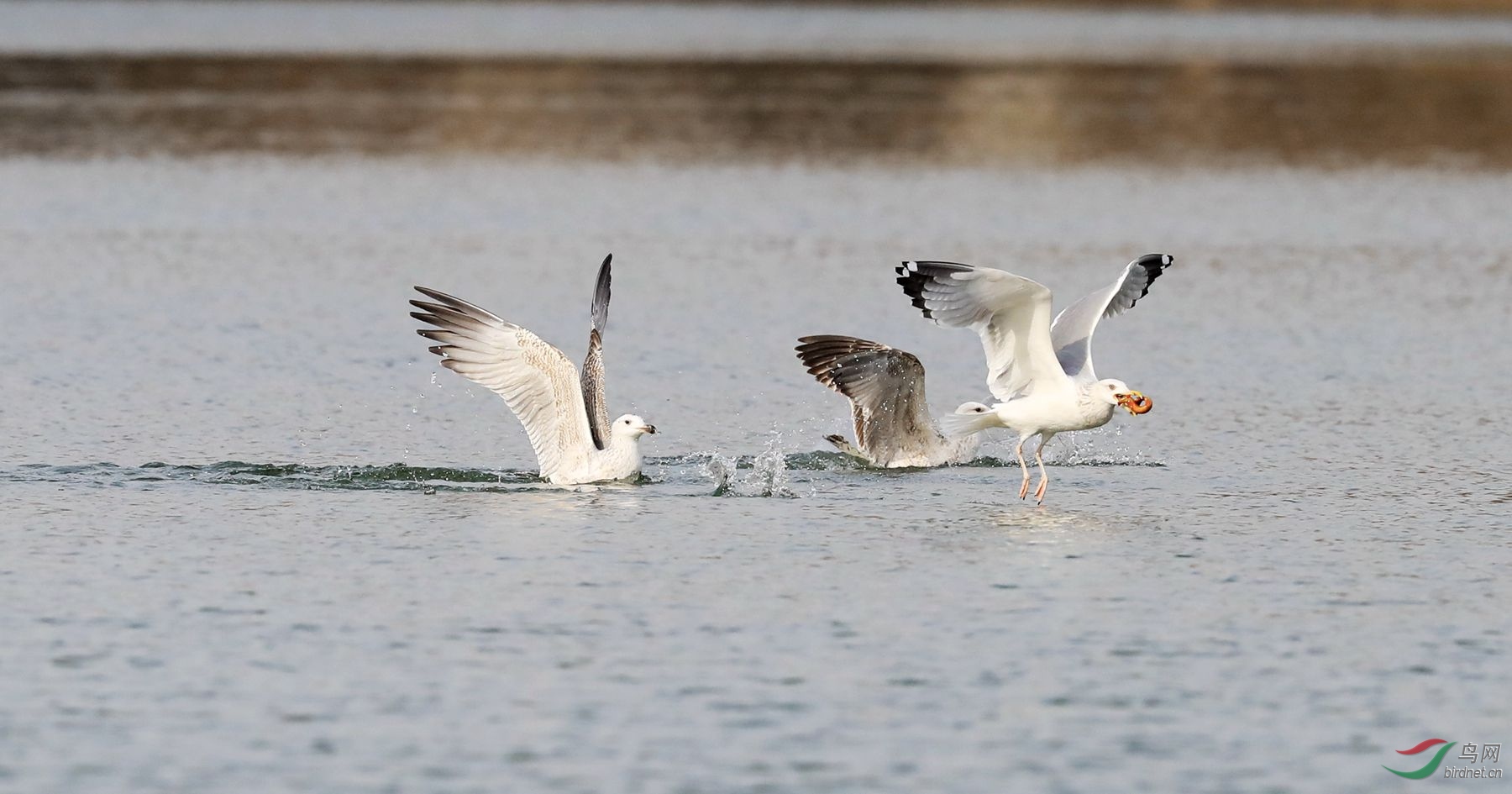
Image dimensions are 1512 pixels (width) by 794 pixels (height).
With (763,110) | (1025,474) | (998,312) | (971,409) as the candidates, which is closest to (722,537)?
(1025,474)

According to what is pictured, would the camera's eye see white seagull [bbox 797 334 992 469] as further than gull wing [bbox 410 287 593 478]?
Yes

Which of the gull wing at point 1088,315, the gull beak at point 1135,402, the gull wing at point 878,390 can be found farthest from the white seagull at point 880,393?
the gull beak at point 1135,402

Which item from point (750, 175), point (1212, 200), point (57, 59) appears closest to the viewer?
point (1212, 200)

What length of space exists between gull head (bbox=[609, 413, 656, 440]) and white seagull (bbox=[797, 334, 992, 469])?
1.49 meters

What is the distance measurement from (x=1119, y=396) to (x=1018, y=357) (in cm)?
84

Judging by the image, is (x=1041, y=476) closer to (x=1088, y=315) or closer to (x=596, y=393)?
(x=1088, y=315)

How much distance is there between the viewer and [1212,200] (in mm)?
33938

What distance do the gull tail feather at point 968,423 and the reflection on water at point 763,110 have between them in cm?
2508

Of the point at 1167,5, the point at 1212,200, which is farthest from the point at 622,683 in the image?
the point at 1167,5

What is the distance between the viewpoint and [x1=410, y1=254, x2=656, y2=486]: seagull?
1441 cm

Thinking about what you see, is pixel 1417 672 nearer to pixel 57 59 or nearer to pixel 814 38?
pixel 57 59

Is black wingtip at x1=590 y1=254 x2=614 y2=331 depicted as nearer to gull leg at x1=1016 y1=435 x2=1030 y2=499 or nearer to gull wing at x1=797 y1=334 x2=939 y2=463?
gull wing at x1=797 y1=334 x2=939 y2=463

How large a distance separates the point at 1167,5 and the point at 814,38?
4074 centimetres

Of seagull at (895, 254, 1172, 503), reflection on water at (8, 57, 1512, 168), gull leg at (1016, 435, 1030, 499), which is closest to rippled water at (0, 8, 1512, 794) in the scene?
gull leg at (1016, 435, 1030, 499)
